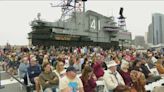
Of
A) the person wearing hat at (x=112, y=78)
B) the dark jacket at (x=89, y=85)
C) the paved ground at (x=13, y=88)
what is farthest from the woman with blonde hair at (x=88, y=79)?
the paved ground at (x=13, y=88)

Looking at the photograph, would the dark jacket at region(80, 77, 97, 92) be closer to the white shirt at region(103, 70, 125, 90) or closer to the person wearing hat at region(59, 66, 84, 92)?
the white shirt at region(103, 70, 125, 90)

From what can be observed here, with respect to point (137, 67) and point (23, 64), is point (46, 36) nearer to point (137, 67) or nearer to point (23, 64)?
point (23, 64)

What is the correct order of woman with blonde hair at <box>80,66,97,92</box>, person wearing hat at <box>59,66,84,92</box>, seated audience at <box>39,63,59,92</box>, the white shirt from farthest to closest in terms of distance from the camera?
seated audience at <box>39,63,59,92</box> < woman with blonde hair at <box>80,66,97,92</box> < the white shirt < person wearing hat at <box>59,66,84,92</box>

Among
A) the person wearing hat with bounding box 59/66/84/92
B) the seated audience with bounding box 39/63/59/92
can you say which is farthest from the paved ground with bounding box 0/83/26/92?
the person wearing hat with bounding box 59/66/84/92

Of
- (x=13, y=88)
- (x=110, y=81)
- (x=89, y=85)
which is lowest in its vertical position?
(x=13, y=88)

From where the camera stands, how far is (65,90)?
805 centimetres

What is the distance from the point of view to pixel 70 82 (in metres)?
8.09

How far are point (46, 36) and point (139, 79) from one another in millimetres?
29930

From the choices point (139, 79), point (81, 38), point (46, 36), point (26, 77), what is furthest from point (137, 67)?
point (81, 38)

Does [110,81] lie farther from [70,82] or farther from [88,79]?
[70,82]

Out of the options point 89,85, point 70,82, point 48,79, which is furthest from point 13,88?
point 70,82

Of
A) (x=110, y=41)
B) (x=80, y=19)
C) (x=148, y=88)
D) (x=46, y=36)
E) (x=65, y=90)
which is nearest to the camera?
(x=65, y=90)

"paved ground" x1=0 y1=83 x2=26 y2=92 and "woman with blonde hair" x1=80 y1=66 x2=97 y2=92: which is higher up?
"woman with blonde hair" x1=80 y1=66 x2=97 y2=92

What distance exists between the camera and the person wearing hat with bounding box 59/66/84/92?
8.03 m
